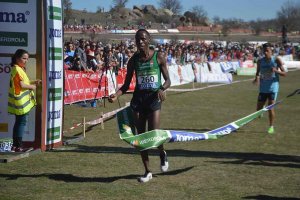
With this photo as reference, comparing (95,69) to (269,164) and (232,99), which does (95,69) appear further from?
(269,164)

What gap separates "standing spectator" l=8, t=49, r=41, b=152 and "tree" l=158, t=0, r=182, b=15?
88.9 meters

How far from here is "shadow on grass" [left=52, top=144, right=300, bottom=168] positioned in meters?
8.33

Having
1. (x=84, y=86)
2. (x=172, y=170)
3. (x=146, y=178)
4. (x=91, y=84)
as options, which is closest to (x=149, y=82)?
(x=146, y=178)

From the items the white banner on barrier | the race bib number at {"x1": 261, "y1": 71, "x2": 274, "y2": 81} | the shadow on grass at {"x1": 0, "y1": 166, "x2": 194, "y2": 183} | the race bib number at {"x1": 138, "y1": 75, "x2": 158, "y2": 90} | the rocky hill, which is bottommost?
the shadow on grass at {"x1": 0, "y1": 166, "x2": 194, "y2": 183}

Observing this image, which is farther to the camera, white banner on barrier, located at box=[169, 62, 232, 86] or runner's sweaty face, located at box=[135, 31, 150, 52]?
white banner on barrier, located at box=[169, 62, 232, 86]

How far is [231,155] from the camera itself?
29.3ft

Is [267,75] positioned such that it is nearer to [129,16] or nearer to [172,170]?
[172,170]

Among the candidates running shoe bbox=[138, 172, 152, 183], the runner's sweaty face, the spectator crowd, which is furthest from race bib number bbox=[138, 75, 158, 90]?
the spectator crowd

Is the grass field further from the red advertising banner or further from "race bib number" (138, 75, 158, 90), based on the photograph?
the red advertising banner

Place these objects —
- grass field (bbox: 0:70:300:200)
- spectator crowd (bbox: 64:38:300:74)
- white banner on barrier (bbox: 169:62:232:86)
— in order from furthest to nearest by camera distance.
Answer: white banner on barrier (bbox: 169:62:232:86) → spectator crowd (bbox: 64:38:300:74) → grass field (bbox: 0:70:300:200)

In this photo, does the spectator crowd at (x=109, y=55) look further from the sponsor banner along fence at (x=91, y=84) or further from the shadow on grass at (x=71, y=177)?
the shadow on grass at (x=71, y=177)

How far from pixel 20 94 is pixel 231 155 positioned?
3.92 metres

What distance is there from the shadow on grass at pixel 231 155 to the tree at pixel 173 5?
88205 mm

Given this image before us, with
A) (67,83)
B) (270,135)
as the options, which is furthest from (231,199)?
(67,83)
